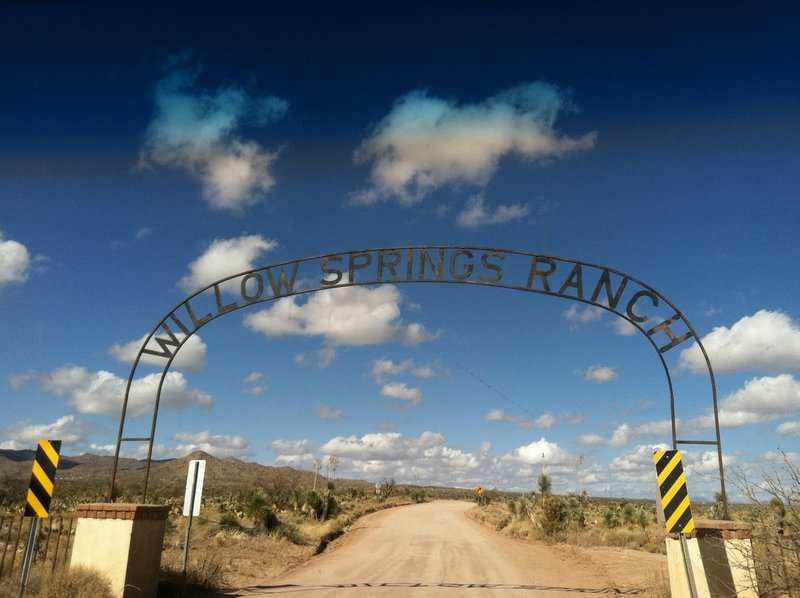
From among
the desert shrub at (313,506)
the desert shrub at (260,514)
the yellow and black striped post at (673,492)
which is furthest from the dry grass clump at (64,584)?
the desert shrub at (313,506)

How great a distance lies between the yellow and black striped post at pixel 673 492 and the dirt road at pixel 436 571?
3545mm

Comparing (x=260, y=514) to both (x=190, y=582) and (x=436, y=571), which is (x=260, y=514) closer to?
(x=436, y=571)

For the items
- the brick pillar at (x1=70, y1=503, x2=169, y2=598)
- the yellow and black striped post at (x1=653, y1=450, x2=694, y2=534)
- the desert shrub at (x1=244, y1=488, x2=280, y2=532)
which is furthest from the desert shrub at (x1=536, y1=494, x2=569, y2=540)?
the brick pillar at (x1=70, y1=503, x2=169, y2=598)

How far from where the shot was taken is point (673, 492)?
27.3 ft

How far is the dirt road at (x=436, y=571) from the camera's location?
10.9 meters

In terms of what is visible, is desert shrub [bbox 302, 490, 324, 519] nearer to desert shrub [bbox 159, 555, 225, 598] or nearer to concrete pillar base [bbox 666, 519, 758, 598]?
desert shrub [bbox 159, 555, 225, 598]

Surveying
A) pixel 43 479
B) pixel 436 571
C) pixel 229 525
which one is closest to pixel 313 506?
pixel 229 525

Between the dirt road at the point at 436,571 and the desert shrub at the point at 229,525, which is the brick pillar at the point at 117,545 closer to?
the dirt road at the point at 436,571

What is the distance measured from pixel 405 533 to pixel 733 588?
17.0 metres

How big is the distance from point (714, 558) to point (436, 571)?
22.9ft

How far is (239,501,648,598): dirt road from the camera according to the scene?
35.9 ft

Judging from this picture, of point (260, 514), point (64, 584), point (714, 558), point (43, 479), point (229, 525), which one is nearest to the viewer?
point (64, 584)

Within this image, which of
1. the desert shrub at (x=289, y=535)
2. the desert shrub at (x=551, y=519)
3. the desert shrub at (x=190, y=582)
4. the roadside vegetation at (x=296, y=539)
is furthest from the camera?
the desert shrub at (x=551, y=519)

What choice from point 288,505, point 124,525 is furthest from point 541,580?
point 288,505
